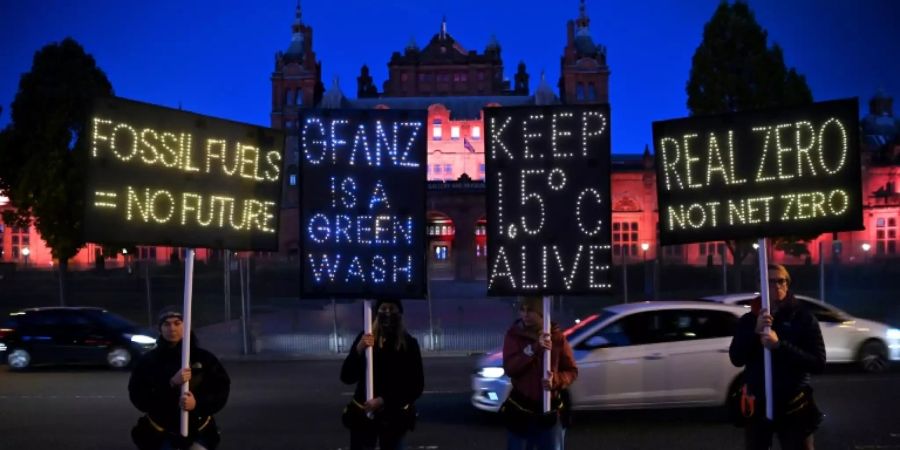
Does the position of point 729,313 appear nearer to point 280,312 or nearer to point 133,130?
point 133,130

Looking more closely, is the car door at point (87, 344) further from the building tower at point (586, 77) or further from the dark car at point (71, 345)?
the building tower at point (586, 77)

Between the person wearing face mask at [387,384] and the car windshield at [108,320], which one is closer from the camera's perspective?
the person wearing face mask at [387,384]

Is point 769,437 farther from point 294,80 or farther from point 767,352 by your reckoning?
point 294,80

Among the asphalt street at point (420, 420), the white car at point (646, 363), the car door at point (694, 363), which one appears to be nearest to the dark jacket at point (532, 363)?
the asphalt street at point (420, 420)

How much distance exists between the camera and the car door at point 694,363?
11.4 m

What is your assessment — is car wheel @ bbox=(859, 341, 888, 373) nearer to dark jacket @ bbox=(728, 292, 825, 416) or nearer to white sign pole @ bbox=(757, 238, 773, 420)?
white sign pole @ bbox=(757, 238, 773, 420)

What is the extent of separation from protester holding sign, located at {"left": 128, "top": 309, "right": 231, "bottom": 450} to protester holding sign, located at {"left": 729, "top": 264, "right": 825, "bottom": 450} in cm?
410

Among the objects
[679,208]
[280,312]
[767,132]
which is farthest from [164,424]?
[280,312]

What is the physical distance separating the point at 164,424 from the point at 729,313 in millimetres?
8529

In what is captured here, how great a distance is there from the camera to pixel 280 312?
116 feet

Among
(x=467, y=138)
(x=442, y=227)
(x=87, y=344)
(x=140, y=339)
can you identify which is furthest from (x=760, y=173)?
(x=467, y=138)

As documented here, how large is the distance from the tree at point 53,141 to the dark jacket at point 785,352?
2661 cm

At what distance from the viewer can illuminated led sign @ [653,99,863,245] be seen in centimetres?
693

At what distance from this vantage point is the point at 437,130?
3351 inches
